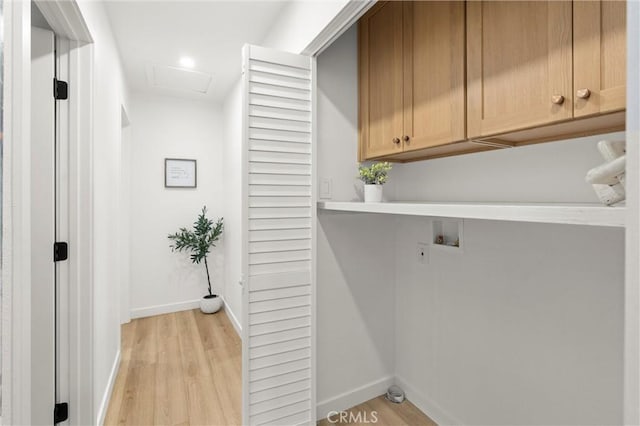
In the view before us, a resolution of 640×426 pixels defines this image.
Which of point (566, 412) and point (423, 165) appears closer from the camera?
point (566, 412)

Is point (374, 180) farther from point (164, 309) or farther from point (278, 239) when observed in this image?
point (164, 309)

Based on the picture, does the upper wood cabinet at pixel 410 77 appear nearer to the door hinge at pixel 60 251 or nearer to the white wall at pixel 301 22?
the white wall at pixel 301 22

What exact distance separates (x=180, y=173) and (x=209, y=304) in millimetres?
1570

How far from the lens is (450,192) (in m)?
1.74

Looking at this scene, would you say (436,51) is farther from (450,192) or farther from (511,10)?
(450,192)

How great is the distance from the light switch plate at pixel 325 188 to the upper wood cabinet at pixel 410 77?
0.29m

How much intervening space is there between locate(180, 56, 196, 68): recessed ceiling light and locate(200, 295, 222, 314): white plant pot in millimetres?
2473

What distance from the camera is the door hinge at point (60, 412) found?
1515 mm

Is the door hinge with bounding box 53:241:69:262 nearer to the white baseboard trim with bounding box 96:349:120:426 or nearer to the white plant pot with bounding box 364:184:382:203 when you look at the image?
the white baseboard trim with bounding box 96:349:120:426

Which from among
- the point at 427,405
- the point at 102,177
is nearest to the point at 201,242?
the point at 102,177

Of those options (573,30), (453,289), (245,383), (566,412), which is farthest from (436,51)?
(245,383)

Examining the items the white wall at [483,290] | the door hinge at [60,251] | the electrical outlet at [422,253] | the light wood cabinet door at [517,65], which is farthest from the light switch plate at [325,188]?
the door hinge at [60,251]

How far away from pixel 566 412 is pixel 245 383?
144cm

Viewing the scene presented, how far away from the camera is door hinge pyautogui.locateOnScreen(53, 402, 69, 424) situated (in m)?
1.51
